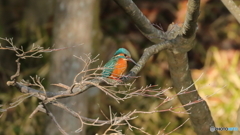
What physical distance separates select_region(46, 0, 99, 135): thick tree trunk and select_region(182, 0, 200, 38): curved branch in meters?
2.03

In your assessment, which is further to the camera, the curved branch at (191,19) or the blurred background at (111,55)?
the blurred background at (111,55)

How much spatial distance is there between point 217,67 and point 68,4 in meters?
2.59

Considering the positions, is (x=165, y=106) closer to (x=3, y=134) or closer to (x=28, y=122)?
(x=28, y=122)

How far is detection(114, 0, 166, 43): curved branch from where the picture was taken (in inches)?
84.2

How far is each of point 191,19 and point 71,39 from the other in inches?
87.9

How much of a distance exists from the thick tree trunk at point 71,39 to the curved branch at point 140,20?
1824mm

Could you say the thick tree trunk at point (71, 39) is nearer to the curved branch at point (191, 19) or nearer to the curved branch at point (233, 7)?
the curved branch at point (191, 19)

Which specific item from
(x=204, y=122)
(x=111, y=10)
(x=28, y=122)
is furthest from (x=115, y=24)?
(x=204, y=122)

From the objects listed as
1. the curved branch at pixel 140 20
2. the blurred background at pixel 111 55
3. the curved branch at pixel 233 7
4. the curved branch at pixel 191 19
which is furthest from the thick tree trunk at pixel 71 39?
the curved branch at pixel 233 7

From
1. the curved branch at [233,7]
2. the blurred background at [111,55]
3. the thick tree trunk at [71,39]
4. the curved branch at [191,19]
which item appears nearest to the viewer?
the curved branch at [191,19]

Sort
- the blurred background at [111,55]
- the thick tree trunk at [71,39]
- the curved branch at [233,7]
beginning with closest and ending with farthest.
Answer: the curved branch at [233,7], the thick tree trunk at [71,39], the blurred background at [111,55]

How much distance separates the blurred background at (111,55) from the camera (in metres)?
4.35

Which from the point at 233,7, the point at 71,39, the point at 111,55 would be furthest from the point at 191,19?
the point at 111,55

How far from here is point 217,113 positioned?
5.13 metres
